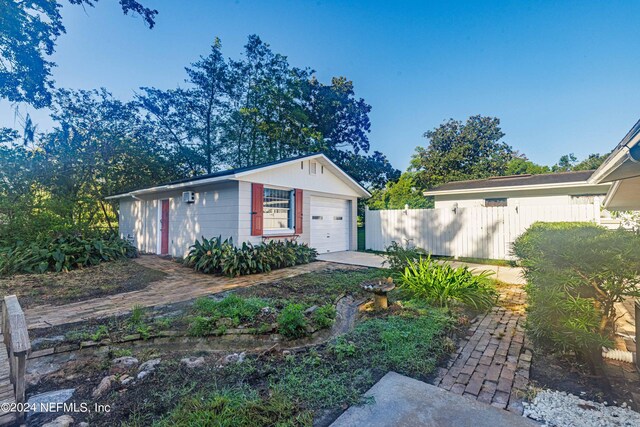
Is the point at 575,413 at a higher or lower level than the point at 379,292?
lower

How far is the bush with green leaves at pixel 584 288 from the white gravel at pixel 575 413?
0.57 meters

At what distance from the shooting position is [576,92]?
34.0 feet

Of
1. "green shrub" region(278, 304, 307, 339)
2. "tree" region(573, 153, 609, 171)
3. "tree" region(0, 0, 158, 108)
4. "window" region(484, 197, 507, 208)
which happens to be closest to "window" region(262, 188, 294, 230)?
"tree" region(0, 0, 158, 108)

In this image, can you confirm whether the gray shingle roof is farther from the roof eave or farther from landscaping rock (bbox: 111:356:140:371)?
landscaping rock (bbox: 111:356:140:371)

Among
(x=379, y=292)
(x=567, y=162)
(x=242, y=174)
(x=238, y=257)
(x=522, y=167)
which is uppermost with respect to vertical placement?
(x=567, y=162)

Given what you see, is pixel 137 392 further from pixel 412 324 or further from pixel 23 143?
pixel 23 143

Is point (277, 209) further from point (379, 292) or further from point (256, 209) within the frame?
point (379, 292)

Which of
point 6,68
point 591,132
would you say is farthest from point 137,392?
point 591,132

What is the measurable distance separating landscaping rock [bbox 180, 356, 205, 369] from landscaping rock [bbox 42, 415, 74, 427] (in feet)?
2.72

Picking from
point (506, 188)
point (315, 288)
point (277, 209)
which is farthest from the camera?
point (506, 188)

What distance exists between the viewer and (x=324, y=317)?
3627mm

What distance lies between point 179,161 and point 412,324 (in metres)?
17.7

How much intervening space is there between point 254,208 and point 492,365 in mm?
6714

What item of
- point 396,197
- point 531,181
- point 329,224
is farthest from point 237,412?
point 396,197
